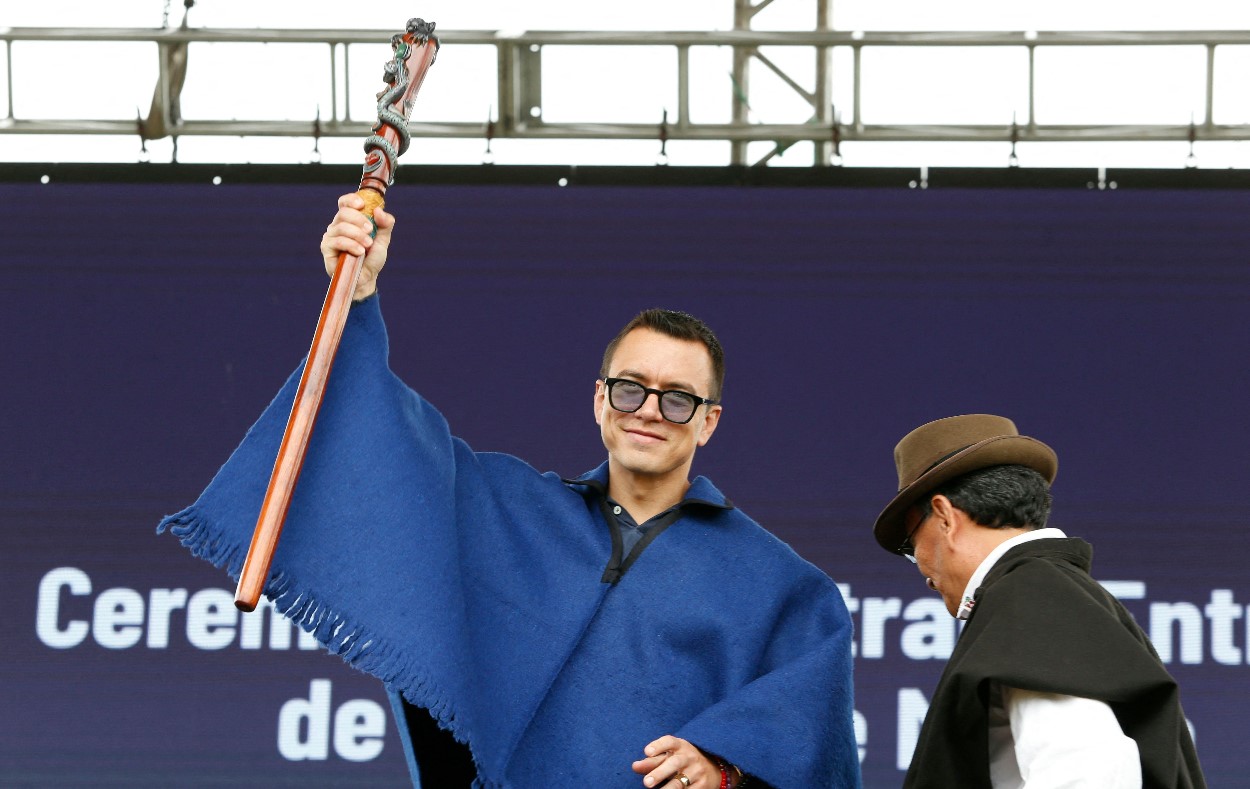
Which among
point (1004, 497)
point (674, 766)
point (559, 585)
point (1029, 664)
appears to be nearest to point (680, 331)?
point (559, 585)

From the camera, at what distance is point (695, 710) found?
2.21m

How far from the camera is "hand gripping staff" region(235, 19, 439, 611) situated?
1854 millimetres

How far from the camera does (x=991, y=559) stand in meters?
2.12

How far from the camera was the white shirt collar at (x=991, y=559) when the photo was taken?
2092 mm

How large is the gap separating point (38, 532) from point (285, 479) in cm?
247

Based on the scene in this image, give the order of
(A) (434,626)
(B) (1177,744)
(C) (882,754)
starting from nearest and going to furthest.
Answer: (B) (1177,744) → (A) (434,626) → (C) (882,754)

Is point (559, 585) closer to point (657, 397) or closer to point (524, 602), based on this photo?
point (524, 602)

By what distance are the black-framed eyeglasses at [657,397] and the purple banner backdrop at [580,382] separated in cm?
182

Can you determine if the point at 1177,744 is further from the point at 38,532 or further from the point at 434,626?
the point at 38,532

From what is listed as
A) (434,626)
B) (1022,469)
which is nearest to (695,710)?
(434,626)

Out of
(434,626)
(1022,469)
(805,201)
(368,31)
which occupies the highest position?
(368,31)

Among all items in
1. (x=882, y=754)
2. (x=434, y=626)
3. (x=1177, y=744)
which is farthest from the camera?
(x=882, y=754)

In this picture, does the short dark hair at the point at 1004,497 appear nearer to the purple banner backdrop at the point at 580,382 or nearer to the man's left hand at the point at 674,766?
the man's left hand at the point at 674,766

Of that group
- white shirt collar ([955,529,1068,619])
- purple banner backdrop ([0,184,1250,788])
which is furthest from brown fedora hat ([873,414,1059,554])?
purple banner backdrop ([0,184,1250,788])
